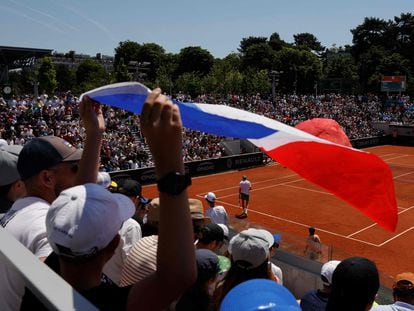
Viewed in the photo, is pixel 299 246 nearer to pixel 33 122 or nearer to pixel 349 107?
pixel 33 122

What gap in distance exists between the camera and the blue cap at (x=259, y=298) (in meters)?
1.62

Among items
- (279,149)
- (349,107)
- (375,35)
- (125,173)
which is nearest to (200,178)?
(125,173)

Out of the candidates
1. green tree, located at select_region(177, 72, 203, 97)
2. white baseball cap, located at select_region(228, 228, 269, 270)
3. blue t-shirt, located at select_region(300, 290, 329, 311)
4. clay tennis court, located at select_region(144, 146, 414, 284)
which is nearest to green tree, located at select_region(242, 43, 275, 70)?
green tree, located at select_region(177, 72, 203, 97)

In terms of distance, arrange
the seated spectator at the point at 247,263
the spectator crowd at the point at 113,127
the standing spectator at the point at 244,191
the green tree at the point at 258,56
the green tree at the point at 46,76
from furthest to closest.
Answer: the green tree at the point at 258,56
the green tree at the point at 46,76
the spectator crowd at the point at 113,127
the standing spectator at the point at 244,191
the seated spectator at the point at 247,263

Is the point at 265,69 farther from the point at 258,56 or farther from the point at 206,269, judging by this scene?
the point at 206,269

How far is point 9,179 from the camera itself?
11.3ft

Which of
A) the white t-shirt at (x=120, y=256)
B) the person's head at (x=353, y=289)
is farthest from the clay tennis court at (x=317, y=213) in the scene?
the person's head at (x=353, y=289)

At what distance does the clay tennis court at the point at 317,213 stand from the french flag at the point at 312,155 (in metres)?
6.38

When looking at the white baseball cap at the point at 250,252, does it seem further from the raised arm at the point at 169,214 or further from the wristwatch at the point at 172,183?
the wristwatch at the point at 172,183

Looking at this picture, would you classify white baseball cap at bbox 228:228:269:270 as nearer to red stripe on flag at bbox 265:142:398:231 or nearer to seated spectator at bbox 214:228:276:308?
seated spectator at bbox 214:228:276:308

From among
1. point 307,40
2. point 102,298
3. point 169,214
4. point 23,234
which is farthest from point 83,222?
point 307,40

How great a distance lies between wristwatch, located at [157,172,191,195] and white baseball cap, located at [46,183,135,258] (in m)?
0.41

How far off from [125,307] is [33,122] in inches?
1035

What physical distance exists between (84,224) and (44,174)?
1222 mm
